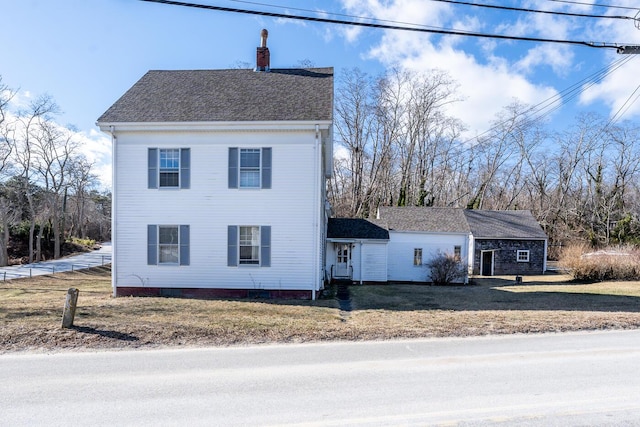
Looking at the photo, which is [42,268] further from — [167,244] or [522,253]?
[522,253]

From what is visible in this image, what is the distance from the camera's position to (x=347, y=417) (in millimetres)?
4418

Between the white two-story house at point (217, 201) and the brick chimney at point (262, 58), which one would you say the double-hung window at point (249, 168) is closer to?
the white two-story house at point (217, 201)

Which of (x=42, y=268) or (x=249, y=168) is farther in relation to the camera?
(x=42, y=268)

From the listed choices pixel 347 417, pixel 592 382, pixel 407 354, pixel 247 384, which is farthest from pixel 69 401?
pixel 592 382

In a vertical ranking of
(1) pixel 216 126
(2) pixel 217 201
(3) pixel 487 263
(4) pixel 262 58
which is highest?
(4) pixel 262 58

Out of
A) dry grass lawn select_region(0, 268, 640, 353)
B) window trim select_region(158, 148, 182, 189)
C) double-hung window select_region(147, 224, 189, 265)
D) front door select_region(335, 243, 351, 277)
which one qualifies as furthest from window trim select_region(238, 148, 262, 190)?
front door select_region(335, 243, 351, 277)

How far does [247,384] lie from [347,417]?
1683 mm

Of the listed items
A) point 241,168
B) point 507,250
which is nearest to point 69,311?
point 241,168

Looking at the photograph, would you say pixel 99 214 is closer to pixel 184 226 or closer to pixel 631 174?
pixel 184 226

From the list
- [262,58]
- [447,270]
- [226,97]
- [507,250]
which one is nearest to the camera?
[226,97]

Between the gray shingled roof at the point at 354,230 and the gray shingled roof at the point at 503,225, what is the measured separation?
959 centimetres

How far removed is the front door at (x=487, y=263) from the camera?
92.5 ft

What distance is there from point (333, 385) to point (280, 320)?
439cm

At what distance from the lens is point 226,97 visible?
15.2 m
